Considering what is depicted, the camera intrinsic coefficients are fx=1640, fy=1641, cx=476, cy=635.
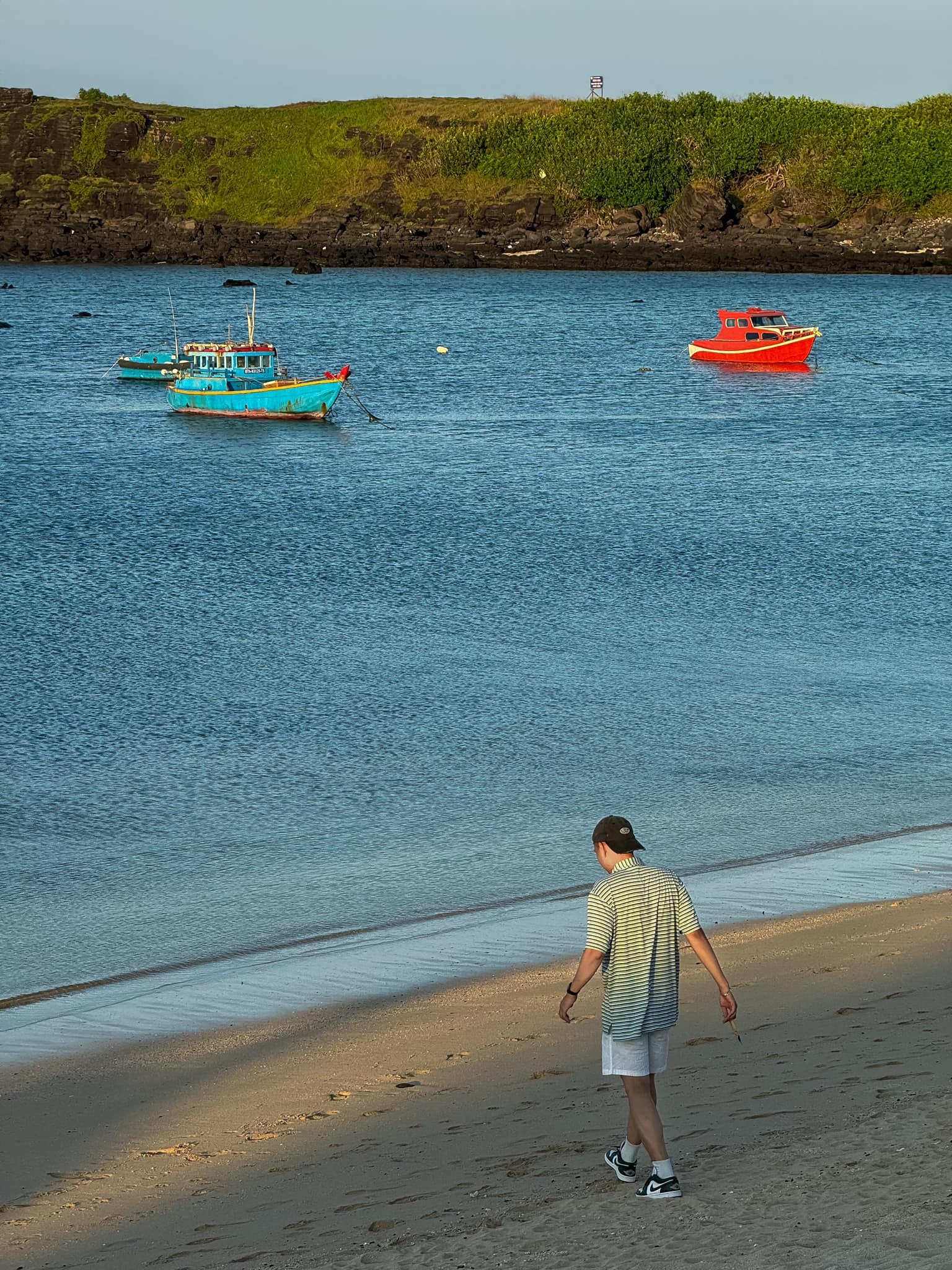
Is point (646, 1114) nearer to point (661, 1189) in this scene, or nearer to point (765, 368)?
point (661, 1189)

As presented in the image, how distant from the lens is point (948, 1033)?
891 centimetres

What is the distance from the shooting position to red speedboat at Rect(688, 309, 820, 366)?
7000 centimetres

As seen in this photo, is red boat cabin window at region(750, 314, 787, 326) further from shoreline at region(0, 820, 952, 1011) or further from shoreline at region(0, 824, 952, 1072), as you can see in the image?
shoreline at region(0, 824, 952, 1072)

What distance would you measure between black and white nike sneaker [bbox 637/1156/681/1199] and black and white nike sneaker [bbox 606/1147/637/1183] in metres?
0.19

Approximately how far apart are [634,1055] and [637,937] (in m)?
0.49

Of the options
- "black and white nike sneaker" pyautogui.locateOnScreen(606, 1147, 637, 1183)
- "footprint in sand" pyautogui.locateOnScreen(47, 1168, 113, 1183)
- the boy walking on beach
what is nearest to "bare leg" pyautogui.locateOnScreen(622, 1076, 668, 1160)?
the boy walking on beach

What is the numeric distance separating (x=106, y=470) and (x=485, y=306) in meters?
59.0

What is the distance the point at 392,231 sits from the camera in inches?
5910

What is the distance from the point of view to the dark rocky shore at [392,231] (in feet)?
437

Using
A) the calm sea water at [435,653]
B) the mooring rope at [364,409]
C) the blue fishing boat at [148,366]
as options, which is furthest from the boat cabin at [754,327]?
the blue fishing boat at [148,366]

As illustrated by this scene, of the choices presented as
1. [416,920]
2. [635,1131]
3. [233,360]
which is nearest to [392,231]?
[233,360]

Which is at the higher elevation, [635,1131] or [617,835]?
[617,835]

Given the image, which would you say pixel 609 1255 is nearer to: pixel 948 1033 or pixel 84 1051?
pixel 948 1033

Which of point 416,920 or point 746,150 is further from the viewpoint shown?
point 746,150
